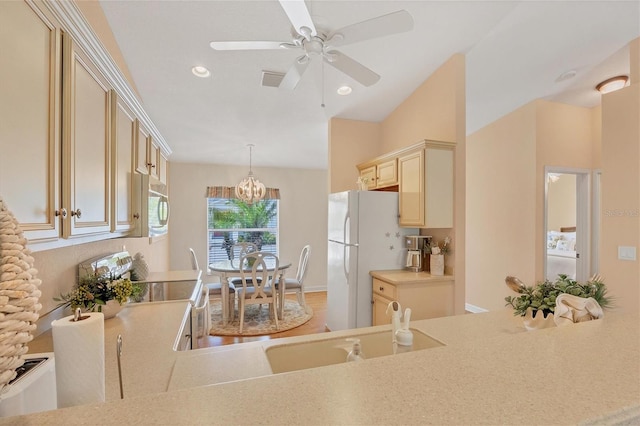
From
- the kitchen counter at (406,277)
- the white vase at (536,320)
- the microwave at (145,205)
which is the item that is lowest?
the kitchen counter at (406,277)

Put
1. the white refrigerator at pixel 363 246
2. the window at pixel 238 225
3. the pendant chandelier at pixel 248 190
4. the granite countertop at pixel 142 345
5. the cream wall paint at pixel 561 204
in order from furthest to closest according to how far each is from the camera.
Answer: the window at pixel 238 225 < the pendant chandelier at pixel 248 190 < the cream wall paint at pixel 561 204 < the white refrigerator at pixel 363 246 < the granite countertop at pixel 142 345

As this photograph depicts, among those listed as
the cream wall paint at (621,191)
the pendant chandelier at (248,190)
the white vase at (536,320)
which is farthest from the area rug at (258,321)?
the cream wall paint at (621,191)

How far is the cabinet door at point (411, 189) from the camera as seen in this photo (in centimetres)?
282

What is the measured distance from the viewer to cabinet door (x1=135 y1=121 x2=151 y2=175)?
2.14m

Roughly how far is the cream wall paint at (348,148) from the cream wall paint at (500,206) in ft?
5.12

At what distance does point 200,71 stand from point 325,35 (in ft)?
5.05

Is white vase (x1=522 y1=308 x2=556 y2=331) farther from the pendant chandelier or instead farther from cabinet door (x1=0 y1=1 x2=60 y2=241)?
the pendant chandelier

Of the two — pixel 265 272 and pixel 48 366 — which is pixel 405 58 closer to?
pixel 265 272

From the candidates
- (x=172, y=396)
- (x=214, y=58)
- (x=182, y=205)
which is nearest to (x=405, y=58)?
(x=214, y=58)

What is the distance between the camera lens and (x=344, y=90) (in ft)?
10.4

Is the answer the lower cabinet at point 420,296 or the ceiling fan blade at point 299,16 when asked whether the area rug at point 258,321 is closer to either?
the lower cabinet at point 420,296

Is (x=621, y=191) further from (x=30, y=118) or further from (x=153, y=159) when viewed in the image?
(x=153, y=159)

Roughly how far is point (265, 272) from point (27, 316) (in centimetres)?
347

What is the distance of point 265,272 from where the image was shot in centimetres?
376
